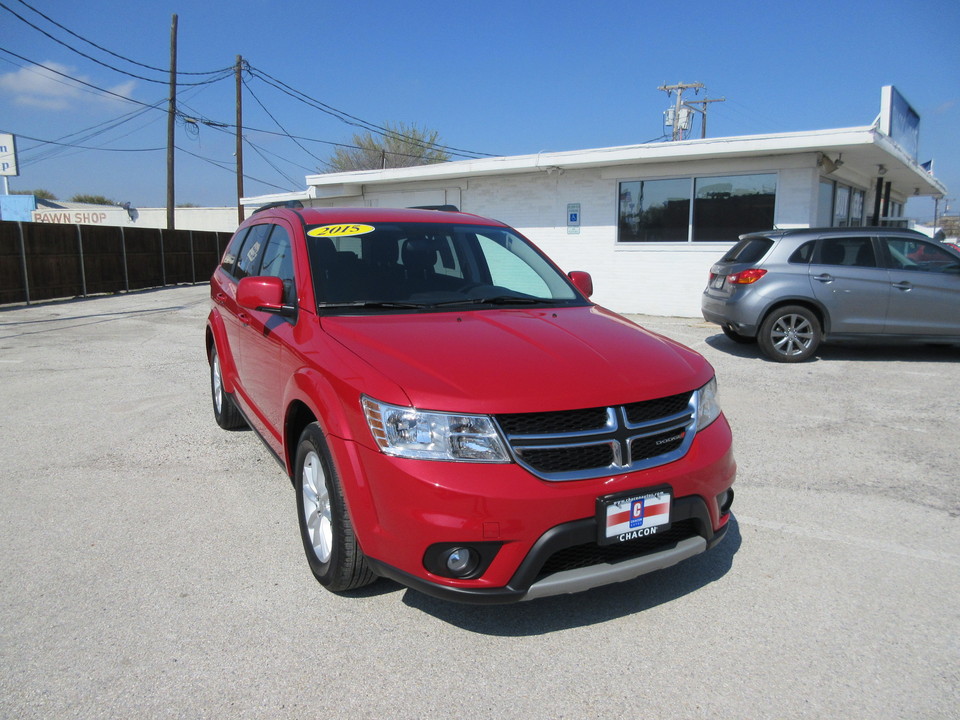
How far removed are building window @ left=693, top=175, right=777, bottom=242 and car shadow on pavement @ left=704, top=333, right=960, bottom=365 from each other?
330cm

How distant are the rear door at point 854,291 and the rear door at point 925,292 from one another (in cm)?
14

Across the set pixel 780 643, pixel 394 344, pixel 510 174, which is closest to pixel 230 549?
pixel 394 344

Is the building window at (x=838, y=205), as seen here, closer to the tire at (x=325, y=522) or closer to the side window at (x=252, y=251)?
the side window at (x=252, y=251)

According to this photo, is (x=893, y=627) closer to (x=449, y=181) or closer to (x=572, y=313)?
(x=572, y=313)

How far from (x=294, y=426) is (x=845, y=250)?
7.99m

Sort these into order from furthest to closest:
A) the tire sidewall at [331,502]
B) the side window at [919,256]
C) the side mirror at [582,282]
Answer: the side window at [919,256] < the side mirror at [582,282] < the tire sidewall at [331,502]

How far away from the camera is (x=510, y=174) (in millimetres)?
15758

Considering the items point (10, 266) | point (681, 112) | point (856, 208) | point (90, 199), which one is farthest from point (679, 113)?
point (90, 199)

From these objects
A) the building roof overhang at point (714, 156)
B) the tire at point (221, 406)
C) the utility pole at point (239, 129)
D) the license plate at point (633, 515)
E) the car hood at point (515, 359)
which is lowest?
the tire at point (221, 406)

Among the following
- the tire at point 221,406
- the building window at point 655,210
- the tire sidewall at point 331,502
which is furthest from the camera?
the building window at point 655,210

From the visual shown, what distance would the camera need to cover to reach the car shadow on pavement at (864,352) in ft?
30.1

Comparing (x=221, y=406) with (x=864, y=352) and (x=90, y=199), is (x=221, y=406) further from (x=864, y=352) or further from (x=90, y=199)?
(x=90, y=199)

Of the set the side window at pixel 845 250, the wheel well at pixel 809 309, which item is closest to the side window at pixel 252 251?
the wheel well at pixel 809 309

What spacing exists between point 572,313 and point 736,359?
6240mm
